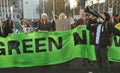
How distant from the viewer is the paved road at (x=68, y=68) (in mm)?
9656

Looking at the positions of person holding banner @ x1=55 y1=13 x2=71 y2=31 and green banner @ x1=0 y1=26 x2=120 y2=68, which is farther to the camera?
person holding banner @ x1=55 y1=13 x2=71 y2=31

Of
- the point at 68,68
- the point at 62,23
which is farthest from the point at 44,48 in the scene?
the point at 62,23

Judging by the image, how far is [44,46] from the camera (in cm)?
1001

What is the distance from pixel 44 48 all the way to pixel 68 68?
35.9 inches

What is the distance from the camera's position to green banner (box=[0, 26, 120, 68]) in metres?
9.89

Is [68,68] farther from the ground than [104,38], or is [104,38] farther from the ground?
[104,38]

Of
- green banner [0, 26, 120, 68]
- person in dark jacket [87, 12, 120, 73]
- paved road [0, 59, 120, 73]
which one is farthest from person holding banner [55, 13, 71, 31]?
person in dark jacket [87, 12, 120, 73]

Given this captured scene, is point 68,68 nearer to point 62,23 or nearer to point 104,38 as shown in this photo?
point 104,38

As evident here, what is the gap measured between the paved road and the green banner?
0.14m

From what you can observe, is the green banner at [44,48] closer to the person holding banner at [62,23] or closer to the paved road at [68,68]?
the paved road at [68,68]

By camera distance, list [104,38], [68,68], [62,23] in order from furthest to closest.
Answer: [62,23] → [68,68] → [104,38]

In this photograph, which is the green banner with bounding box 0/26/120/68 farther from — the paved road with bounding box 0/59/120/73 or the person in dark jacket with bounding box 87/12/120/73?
the person in dark jacket with bounding box 87/12/120/73

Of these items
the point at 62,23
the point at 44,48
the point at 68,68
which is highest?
the point at 62,23

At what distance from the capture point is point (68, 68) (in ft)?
32.6
